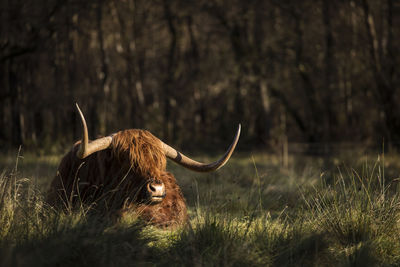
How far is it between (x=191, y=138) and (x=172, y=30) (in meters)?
4.94

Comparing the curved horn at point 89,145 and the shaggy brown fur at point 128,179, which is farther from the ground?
the curved horn at point 89,145

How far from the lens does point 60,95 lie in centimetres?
1608

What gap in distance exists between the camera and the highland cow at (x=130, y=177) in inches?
174

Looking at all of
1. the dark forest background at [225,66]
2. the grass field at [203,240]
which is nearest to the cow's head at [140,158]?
the grass field at [203,240]

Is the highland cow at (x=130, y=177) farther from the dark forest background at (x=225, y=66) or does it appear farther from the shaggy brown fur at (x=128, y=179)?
the dark forest background at (x=225, y=66)

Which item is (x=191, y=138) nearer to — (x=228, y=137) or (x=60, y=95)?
(x=228, y=137)

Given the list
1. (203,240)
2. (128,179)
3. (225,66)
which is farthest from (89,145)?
(225,66)

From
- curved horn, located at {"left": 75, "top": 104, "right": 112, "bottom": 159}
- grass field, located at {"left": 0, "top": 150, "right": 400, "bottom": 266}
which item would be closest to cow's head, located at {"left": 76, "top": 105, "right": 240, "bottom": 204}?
curved horn, located at {"left": 75, "top": 104, "right": 112, "bottom": 159}

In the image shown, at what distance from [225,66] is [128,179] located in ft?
53.0

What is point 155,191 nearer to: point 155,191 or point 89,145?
point 155,191

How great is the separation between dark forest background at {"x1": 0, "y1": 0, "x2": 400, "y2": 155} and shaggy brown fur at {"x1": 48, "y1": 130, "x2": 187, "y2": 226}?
7698mm

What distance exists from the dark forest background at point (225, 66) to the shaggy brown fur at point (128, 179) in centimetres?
770

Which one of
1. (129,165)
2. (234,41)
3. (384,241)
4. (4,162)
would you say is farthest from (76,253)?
(234,41)

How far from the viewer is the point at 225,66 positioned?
2027 centimetres
